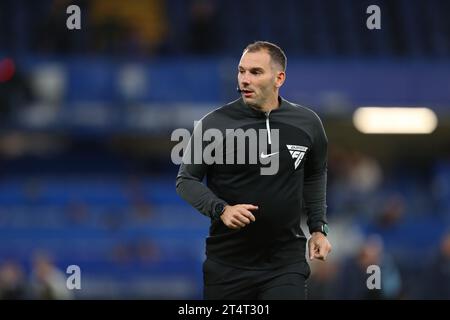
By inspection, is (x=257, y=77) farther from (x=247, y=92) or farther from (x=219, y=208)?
(x=219, y=208)

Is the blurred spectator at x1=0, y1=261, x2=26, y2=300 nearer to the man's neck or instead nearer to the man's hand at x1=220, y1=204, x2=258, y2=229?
the man's neck

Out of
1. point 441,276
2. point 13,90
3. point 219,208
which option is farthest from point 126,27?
point 219,208

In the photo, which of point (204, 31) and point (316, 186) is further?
point (204, 31)

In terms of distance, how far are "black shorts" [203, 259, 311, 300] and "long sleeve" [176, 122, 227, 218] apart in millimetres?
456

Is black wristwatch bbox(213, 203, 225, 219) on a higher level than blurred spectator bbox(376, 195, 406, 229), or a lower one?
lower

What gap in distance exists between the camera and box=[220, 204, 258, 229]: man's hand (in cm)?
600

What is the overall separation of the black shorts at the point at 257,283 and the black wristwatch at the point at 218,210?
47cm

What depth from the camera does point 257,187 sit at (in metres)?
6.49

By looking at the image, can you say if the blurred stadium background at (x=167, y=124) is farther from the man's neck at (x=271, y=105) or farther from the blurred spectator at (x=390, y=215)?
the man's neck at (x=271, y=105)

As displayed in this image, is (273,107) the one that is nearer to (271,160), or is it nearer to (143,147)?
(271,160)

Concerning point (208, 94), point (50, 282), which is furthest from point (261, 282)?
point (208, 94)

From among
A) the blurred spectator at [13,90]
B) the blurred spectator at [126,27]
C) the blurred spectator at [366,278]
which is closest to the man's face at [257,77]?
the blurred spectator at [366,278]

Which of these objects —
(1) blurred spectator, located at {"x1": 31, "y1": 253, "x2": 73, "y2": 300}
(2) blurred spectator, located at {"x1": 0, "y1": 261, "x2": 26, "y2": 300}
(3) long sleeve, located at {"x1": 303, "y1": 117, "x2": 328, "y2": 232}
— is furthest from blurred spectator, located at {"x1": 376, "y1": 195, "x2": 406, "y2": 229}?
(3) long sleeve, located at {"x1": 303, "y1": 117, "x2": 328, "y2": 232}

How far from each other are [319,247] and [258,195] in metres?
0.49
